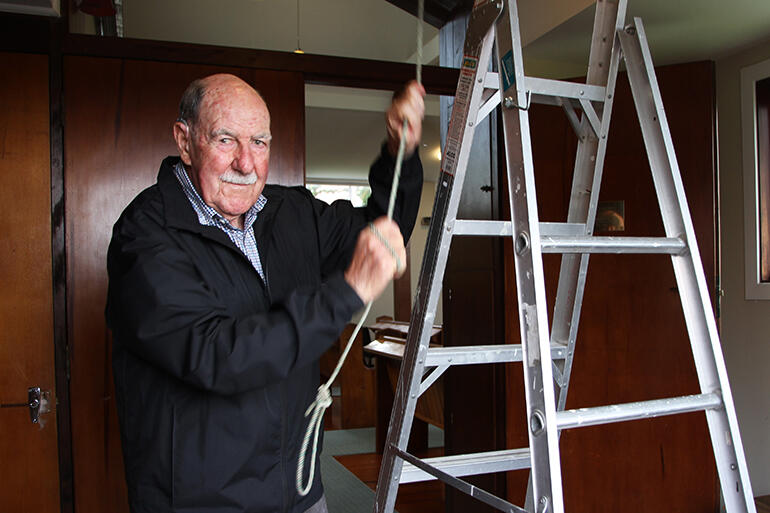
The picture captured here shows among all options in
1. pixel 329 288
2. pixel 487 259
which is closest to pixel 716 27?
pixel 487 259

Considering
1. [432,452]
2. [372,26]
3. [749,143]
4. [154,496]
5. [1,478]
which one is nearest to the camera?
[154,496]

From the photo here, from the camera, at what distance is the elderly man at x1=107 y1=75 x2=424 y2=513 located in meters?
1.04

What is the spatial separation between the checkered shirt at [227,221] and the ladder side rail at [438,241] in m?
0.34

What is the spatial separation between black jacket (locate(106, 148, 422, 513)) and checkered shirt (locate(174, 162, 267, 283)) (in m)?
0.02

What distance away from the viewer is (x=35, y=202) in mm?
2139

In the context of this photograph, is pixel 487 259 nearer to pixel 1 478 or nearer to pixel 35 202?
pixel 35 202

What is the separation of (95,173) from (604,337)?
2.18 meters

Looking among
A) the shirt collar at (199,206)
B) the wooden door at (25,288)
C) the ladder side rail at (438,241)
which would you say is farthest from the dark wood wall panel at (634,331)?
the wooden door at (25,288)

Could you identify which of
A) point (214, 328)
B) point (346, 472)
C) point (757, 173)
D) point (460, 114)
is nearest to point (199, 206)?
point (214, 328)

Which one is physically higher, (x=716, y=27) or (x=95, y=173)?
(x=716, y=27)

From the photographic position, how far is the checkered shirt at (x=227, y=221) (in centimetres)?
132

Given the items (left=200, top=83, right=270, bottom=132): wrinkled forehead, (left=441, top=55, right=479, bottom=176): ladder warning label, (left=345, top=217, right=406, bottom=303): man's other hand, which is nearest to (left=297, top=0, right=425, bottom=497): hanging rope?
(left=345, top=217, right=406, bottom=303): man's other hand

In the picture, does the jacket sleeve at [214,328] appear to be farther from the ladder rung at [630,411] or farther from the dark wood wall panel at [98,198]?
the dark wood wall panel at [98,198]

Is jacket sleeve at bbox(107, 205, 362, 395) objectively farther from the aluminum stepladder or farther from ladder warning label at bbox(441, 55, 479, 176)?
ladder warning label at bbox(441, 55, 479, 176)
